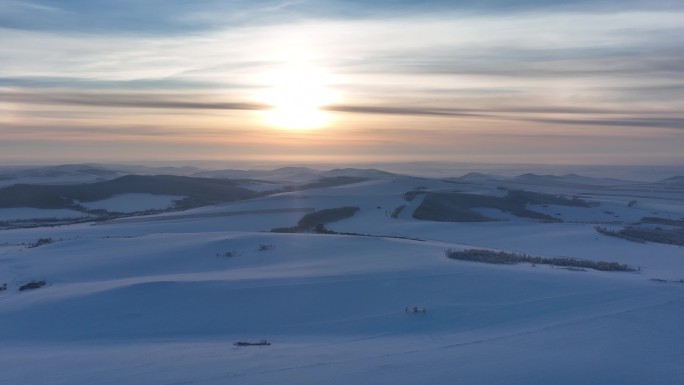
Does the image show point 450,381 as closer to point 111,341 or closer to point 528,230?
point 111,341

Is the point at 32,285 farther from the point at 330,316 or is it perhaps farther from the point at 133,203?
the point at 133,203

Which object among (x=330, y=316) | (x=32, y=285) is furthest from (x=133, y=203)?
(x=330, y=316)

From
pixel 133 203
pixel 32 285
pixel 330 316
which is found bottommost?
pixel 133 203

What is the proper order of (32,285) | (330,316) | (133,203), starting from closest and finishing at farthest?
1. (330,316)
2. (32,285)
3. (133,203)

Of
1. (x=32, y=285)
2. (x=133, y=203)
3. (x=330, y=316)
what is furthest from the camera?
(x=133, y=203)

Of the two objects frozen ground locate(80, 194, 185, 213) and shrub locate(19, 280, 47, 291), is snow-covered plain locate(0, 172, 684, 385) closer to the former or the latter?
shrub locate(19, 280, 47, 291)

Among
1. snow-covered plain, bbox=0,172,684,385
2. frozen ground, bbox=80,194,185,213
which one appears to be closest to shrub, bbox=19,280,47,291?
snow-covered plain, bbox=0,172,684,385

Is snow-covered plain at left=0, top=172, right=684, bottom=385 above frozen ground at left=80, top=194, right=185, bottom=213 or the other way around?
above

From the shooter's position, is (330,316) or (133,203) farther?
(133,203)

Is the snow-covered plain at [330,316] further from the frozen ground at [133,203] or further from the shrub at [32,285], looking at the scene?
the frozen ground at [133,203]
